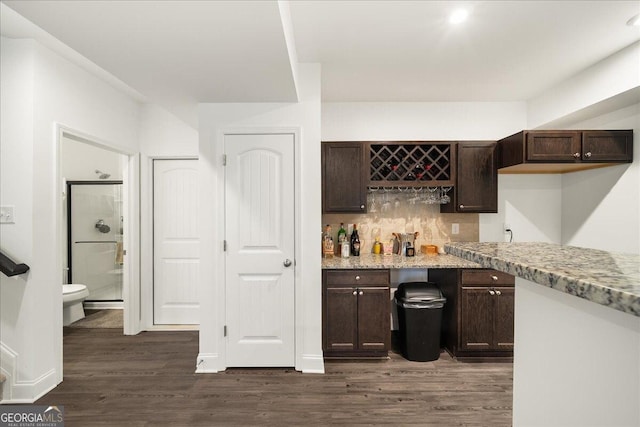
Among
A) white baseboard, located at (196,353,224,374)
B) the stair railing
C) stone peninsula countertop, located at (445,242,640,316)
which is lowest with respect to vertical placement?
white baseboard, located at (196,353,224,374)

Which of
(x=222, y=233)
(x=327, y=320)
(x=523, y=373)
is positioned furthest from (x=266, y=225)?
(x=523, y=373)

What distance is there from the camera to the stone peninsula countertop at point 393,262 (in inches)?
118

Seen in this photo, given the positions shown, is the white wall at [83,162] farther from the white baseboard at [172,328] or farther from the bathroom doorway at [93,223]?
the white baseboard at [172,328]

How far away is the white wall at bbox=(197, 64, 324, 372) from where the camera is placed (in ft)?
9.25

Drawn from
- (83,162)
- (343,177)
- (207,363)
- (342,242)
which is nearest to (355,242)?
(342,242)

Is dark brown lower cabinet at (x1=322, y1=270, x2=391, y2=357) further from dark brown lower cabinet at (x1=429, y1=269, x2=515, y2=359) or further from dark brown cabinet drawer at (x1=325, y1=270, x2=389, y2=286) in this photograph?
dark brown lower cabinet at (x1=429, y1=269, x2=515, y2=359)

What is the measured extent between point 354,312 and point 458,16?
8.00 ft

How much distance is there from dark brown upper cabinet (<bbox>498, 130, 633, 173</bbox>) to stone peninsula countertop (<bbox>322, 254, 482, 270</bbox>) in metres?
1.13

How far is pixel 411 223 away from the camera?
3.79 meters

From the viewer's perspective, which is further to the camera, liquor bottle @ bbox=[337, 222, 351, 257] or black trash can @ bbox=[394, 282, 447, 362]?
liquor bottle @ bbox=[337, 222, 351, 257]

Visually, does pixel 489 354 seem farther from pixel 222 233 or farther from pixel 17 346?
pixel 17 346

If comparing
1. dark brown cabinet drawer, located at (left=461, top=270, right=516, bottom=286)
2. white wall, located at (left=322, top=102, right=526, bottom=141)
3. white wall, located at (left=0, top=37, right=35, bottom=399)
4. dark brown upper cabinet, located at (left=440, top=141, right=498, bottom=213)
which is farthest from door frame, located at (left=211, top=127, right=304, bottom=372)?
dark brown upper cabinet, located at (left=440, top=141, right=498, bottom=213)

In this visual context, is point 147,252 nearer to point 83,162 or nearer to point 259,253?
point 259,253

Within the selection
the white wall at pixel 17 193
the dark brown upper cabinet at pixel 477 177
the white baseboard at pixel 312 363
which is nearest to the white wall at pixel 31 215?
the white wall at pixel 17 193
